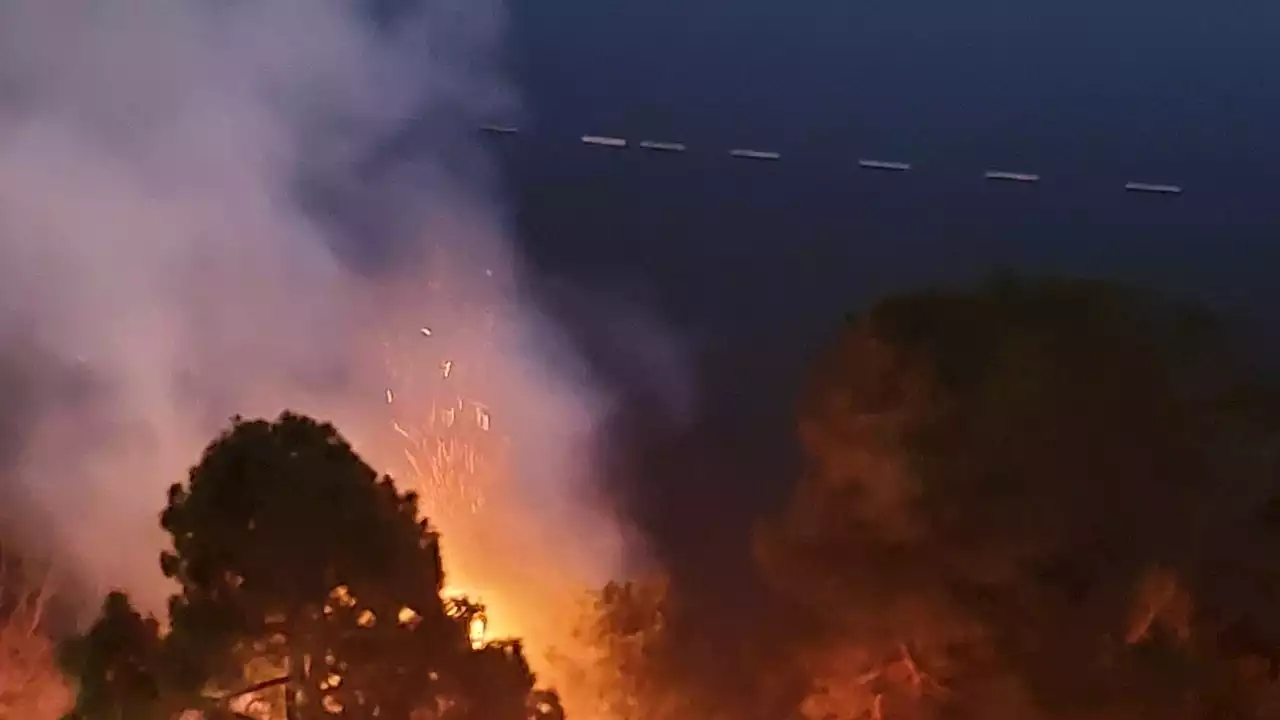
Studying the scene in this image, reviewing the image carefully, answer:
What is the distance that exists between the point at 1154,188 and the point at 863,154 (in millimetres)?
456

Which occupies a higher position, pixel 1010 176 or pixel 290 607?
pixel 1010 176

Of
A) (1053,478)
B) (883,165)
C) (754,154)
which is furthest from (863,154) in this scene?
(1053,478)

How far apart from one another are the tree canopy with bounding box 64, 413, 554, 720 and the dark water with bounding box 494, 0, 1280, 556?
2.61 feet

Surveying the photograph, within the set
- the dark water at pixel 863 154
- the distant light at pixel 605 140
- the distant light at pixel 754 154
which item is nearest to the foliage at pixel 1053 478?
the dark water at pixel 863 154

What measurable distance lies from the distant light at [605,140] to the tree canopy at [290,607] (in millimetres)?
855

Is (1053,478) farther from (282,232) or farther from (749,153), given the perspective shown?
(282,232)

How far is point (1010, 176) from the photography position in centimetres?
207

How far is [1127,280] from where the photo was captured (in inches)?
79.0

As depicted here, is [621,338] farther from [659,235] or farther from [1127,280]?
[1127,280]

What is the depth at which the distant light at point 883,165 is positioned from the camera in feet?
6.89

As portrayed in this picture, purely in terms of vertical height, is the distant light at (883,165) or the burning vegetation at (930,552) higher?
the distant light at (883,165)

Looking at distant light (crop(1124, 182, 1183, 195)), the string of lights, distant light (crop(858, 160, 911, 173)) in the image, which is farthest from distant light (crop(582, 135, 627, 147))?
distant light (crop(1124, 182, 1183, 195))

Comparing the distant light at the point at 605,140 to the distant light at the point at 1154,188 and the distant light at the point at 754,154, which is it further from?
the distant light at the point at 1154,188

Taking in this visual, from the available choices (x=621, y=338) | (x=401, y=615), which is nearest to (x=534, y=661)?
(x=621, y=338)
